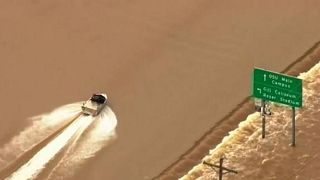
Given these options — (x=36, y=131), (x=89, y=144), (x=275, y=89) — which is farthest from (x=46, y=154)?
(x=275, y=89)

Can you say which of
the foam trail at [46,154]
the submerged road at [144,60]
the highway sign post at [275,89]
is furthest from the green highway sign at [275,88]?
the foam trail at [46,154]

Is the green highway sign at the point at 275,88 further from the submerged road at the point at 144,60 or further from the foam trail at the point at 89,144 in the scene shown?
the foam trail at the point at 89,144

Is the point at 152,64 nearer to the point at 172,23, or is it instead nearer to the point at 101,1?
the point at 172,23

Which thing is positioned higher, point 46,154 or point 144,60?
point 144,60

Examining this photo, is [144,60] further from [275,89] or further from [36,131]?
[275,89]

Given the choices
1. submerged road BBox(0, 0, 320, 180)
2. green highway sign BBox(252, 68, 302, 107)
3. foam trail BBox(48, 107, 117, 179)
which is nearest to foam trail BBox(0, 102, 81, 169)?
submerged road BBox(0, 0, 320, 180)

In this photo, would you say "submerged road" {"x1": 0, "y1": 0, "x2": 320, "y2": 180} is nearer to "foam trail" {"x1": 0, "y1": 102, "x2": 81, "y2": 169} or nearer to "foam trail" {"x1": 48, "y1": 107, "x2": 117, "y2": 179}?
"foam trail" {"x1": 48, "y1": 107, "x2": 117, "y2": 179}

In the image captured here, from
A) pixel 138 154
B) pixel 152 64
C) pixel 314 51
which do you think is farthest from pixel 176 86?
pixel 314 51
